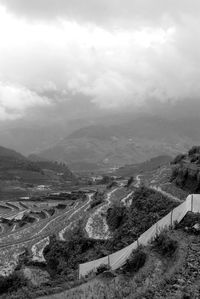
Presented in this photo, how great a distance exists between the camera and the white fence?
21.7 m

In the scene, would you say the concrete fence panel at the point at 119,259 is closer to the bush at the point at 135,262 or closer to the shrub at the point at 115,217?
the bush at the point at 135,262

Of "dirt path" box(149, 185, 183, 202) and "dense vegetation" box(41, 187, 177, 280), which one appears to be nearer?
"dense vegetation" box(41, 187, 177, 280)

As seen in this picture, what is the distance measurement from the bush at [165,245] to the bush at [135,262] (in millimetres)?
1480

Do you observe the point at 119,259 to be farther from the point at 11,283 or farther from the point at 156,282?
the point at 11,283

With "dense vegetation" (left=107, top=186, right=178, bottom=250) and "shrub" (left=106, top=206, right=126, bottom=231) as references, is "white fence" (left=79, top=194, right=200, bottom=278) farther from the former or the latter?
"shrub" (left=106, top=206, right=126, bottom=231)

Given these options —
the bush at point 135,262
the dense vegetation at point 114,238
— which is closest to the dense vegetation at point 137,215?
the dense vegetation at point 114,238

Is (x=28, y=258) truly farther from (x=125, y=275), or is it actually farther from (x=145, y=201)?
(x=125, y=275)

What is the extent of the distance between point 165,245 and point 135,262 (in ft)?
7.69

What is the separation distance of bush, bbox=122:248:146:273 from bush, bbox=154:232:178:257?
1480 mm

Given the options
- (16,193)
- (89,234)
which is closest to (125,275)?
(89,234)

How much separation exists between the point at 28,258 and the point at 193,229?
689 inches

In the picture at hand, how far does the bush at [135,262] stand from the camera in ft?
64.1

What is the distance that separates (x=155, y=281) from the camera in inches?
663

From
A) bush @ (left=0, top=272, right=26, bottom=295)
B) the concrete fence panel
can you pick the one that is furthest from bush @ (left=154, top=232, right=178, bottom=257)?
bush @ (left=0, top=272, right=26, bottom=295)
